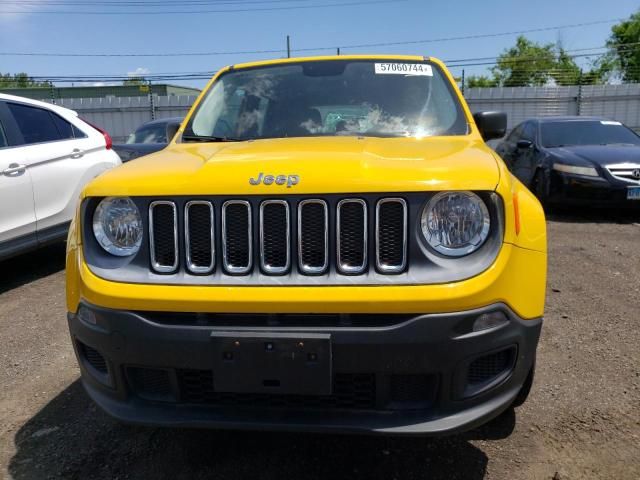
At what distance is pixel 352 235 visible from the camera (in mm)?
2008

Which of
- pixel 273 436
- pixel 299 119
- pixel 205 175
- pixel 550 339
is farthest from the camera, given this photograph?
pixel 550 339

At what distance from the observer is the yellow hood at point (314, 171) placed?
6.49 feet

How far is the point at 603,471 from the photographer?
2342 millimetres

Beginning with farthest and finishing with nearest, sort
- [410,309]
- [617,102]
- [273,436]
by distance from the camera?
[617,102] → [273,436] → [410,309]

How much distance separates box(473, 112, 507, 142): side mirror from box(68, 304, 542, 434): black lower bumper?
1.61 m

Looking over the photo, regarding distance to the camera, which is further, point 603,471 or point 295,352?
point 603,471

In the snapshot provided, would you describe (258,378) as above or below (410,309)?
below

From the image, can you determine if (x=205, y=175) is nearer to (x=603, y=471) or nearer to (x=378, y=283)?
(x=378, y=283)

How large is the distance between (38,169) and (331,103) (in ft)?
10.8

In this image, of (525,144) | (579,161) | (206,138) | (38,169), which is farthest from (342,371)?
(525,144)

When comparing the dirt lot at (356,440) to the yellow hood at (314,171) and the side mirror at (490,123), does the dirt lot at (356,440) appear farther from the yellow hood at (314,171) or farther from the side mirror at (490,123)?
the side mirror at (490,123)

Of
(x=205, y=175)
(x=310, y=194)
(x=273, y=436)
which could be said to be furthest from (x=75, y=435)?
(x=310, y=194)

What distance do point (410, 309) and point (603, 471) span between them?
122cm

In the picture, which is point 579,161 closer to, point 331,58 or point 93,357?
point 331,58
